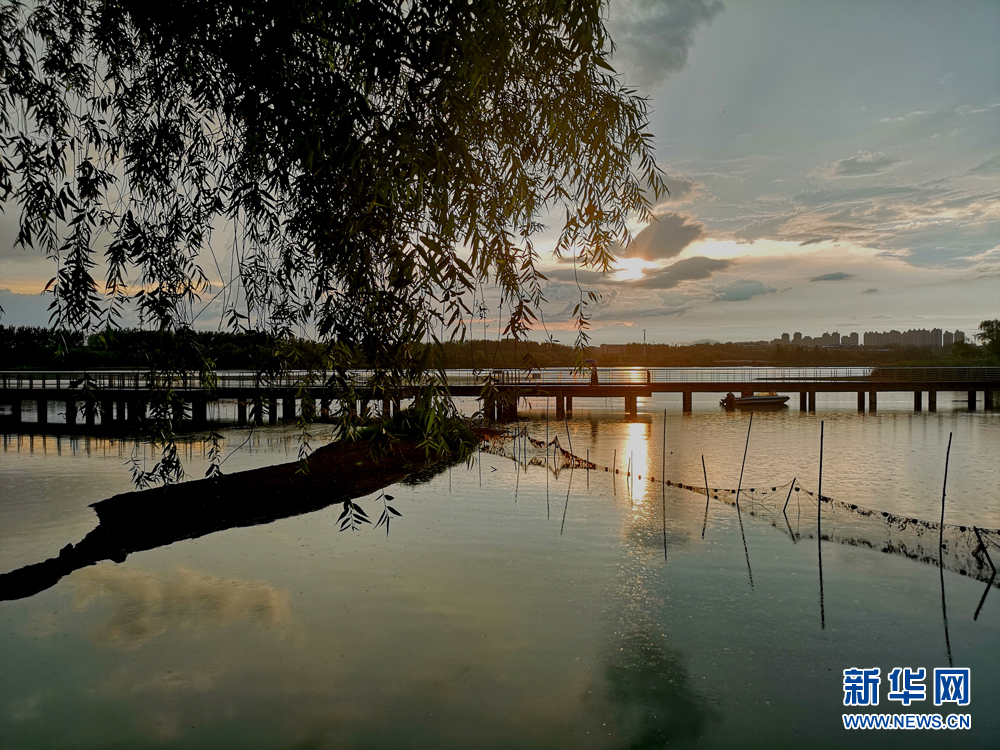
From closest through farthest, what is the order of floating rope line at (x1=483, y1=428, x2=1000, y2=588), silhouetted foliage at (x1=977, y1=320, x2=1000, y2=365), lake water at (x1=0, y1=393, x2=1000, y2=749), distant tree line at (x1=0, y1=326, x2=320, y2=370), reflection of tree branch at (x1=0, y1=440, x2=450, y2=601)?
distant tree line at (x1=0, y1=326, x2=320, y2=370) < lake water at (x1=0, y1=393, x2=1000, y2=749) < reflection of tree branch at (x1=0, y1=440, x2=450, y2=601) < floating rope line at (x1=483, y1=428, x2=1000, y2=588) < silhouetted foliage at (x1=977, y1=320, x2=1000, y2=365)

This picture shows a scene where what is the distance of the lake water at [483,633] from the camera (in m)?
5.77

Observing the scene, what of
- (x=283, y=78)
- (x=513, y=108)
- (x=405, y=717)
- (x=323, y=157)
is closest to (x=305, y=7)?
(x=283, y=78)

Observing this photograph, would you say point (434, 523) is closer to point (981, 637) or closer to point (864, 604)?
point (864, 604)

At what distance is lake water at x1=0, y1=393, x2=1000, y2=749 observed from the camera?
5770 mm

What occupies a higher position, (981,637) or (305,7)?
(305,7)

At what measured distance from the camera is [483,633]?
769 cm

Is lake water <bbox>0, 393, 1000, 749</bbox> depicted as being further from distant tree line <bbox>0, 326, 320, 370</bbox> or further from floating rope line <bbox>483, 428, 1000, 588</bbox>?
distant tree line <bbox>0, 326, 320, 370</bbox>

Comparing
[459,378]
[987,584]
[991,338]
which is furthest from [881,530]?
[991,338]

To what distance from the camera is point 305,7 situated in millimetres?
3125

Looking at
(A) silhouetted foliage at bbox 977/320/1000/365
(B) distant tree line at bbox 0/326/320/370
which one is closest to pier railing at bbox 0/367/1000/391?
(B) distant tree line at bbox 0/326/320/370

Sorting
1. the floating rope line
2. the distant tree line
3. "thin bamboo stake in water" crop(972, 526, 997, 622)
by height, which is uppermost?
the distant tree line

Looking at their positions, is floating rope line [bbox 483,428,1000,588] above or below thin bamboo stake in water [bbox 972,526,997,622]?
below

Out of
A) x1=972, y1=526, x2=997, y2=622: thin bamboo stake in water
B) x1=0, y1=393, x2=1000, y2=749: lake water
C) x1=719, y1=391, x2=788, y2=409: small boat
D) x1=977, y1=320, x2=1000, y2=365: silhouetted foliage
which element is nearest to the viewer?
x1=0, y1=393, x2=1000, y2=749: lake water

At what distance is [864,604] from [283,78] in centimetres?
941
